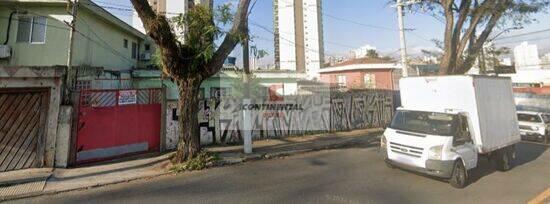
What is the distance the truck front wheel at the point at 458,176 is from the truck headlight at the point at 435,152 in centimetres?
48

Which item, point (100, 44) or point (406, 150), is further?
point (100, 44)

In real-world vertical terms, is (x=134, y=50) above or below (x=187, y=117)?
above

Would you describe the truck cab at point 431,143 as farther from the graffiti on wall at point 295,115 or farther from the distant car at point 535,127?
the distant car at point 535,127

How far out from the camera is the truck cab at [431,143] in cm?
650

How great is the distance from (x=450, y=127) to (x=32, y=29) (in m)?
16.3

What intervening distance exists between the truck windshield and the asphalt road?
45.6 inches

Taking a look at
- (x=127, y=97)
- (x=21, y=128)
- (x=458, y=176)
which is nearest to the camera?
(x=458, y=176)

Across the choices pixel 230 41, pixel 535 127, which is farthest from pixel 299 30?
pixel 230 41

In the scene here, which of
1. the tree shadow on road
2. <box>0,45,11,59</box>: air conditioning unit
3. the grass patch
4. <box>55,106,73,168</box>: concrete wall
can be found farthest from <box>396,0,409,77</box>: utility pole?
<box>0,45,11,59</box>: air conditioning unit

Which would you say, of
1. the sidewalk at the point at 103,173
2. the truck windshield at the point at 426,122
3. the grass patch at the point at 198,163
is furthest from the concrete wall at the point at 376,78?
the grass patch at the point at 198,163

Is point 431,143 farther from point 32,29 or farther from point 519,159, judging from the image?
point 32,29

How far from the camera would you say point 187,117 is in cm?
849

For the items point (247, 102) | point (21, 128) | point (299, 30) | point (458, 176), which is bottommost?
point (458, 176)

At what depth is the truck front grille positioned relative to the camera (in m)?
6.71
